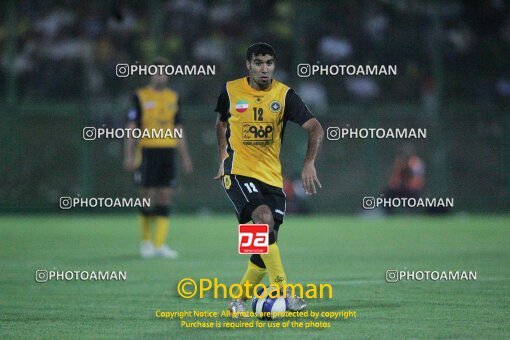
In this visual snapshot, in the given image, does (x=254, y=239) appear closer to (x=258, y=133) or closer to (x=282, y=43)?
(x=258, y=133)

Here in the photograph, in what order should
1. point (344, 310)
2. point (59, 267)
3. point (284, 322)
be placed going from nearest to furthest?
point (284, 322) → point (344, 310) → point (59, 267)

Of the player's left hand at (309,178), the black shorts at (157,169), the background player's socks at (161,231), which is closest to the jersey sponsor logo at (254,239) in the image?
the player's left hand at (309,178)

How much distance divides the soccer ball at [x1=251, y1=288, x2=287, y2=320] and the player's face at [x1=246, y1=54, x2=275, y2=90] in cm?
157

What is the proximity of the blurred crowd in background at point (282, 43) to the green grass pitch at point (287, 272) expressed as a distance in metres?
3.16

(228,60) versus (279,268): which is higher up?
(228,60)

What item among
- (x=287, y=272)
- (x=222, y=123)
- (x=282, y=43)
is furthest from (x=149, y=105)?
(x=282, y=43)

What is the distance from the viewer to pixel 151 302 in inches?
377

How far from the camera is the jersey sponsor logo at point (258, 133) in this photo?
334 inches

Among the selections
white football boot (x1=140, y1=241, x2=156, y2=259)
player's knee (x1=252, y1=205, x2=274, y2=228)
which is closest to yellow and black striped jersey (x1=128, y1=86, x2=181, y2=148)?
white football boot (x1=140, y1=241, x2=156, y2=259)

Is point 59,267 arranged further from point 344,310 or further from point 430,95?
point 430,95

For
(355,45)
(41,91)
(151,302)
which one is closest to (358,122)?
(355,45)

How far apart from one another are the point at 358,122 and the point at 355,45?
1.66 meters

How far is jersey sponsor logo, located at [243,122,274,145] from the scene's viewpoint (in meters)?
8.48

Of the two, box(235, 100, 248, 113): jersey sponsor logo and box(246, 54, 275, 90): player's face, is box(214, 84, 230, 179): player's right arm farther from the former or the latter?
box(246, 54, 275, 90): player's face
